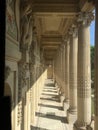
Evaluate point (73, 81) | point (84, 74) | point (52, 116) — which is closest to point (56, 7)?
point (84, 74)

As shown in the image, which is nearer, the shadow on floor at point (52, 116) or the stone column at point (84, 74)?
the stone column at point (84, 74)

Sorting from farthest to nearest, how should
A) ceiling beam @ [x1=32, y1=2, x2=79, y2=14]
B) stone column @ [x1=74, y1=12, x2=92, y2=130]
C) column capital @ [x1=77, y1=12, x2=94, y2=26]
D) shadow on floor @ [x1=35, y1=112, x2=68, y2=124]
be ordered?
shadow on floor @ [x1=35, y1=112, x2=68, y2=124] → ceiling beam @ [x1=32, y1=2, x2=79, y2=14] → column capital @ [x1=77, y1=12, x2=94, y2=26] → stone column @ [x1=74, y1=12, x2=92, y2=130]

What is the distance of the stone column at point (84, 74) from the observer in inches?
496

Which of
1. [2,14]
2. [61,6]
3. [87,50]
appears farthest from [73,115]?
[2,14]

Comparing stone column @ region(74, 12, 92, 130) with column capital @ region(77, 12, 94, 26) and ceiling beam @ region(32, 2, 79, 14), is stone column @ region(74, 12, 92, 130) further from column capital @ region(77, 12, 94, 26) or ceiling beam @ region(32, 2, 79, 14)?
ceiling beam @ region(32, 2, 79, 14)

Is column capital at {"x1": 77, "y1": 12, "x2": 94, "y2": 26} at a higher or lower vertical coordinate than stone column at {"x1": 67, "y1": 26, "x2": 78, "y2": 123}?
higher

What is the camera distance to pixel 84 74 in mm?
12711

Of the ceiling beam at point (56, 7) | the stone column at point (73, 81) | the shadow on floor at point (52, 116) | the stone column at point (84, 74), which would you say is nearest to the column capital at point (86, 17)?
the stone column at point (84, 74)

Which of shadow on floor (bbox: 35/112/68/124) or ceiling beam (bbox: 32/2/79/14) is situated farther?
shadow on floor (bbox: 35/112/68/124)

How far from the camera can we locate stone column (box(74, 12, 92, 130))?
12602 mm

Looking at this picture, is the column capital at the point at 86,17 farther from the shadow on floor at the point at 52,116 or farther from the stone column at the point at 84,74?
the shadow on floor at the point at 52,116

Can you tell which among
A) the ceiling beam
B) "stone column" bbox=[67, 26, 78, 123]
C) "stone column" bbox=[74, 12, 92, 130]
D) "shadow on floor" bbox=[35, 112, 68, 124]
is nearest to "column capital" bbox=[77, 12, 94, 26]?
"stone column" bbox=[74, 12, 92, 130]

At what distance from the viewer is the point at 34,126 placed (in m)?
16.0

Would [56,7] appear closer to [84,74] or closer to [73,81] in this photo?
[84,74]
